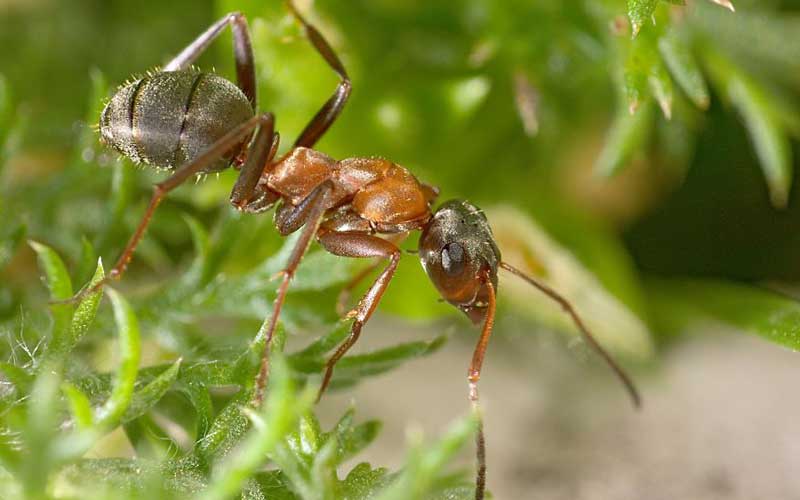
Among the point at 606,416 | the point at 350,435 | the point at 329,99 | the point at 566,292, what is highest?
the point at 329,99

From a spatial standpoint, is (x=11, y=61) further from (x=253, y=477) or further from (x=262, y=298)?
(x=253, y=477)

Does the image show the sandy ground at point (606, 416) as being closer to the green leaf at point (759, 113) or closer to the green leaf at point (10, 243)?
the green leaf at point (759, 113)

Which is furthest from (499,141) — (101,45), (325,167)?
(101,45)

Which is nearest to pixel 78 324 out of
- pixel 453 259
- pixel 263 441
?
pixel 263 441

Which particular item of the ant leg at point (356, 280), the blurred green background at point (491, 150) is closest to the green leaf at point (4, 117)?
the blurred green background at point (491, 150)

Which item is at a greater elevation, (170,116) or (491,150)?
(170,116)

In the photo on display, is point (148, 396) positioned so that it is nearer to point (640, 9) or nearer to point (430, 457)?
point (430, 457)
